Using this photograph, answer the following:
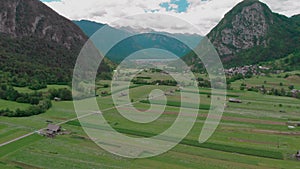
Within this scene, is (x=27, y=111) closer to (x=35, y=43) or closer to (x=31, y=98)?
(x=31, y=98)

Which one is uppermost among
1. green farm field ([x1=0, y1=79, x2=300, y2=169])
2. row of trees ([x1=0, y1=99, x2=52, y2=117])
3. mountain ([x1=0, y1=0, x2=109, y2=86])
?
mountain ([x1=0, y1=0, x2=109, y2=86])

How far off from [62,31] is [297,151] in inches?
5686

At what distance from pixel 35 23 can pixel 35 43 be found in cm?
1879

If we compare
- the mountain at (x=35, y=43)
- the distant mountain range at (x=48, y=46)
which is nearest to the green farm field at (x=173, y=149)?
the mountain at (x=35, y=43)

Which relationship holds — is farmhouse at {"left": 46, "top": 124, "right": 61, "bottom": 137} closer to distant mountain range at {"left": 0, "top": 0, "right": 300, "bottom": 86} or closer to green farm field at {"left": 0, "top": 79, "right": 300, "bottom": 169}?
green farm field at {"left": 0, "top": 79, "right": 300, "bottom": 169}

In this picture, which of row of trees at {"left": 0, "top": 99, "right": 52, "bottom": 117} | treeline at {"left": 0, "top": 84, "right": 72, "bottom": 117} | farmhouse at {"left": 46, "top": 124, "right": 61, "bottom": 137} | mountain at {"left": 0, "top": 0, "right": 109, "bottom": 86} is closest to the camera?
farmhouse at {"left": 46, "top": 124, "right": 61, "bottom": 137}

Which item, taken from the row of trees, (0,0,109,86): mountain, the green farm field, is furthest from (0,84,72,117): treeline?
(0,0,109,86): mountain

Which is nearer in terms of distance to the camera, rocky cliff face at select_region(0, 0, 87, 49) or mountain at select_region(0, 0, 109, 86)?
mountain at select_region(0, 0, 109, 86)

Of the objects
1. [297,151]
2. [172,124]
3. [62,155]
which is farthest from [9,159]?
[297,151]

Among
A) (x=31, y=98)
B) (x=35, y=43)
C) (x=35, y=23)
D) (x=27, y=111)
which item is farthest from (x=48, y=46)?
(x=27, y=111)

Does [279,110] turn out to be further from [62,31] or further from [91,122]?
[62,31]

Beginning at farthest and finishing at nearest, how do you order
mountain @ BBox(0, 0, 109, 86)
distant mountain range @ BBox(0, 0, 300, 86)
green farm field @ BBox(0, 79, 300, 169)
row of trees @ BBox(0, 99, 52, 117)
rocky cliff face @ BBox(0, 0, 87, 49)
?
rocky cliff face @ BBox(0, 0, 87, 49) → distant mountain range @ BBox(0, 0, 300, 86) → mountain @ BBox(0, 0, 109, 86) → row of trees @ BBox(0, 99, 52, 117) → green farm field @ BBox(0, 79, 300, 169)

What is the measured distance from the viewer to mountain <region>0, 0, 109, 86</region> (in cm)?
9712

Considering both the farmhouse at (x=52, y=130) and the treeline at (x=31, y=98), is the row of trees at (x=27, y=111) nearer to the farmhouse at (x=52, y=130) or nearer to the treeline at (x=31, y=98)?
the treeline at (x=31, y=98)
